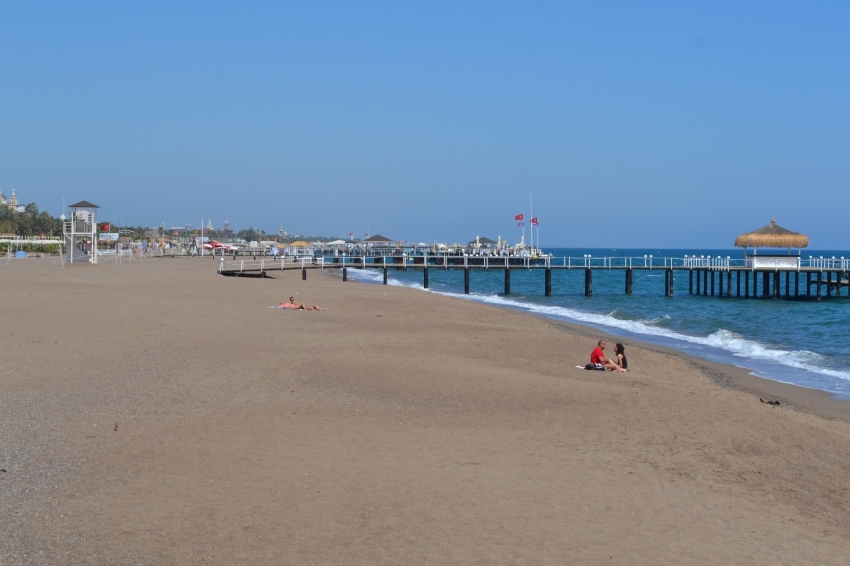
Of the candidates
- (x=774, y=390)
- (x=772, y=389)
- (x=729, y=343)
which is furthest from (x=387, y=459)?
(x=729, y=343)

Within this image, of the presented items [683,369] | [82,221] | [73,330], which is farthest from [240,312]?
[82,221]

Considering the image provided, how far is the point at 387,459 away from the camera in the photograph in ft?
23.8

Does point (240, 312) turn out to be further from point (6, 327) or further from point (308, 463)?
point (308, 463)

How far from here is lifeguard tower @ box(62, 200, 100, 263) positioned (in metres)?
45.1

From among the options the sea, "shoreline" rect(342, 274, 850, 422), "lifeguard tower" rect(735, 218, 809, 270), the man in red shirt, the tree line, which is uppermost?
the tree line

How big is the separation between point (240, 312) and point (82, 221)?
108 ft

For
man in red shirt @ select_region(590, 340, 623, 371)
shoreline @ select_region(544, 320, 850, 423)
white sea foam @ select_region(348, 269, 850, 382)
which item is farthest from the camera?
white sea foam @ select_region(348, 269, 850, 382)

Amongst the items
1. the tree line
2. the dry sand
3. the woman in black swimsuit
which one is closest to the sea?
the woman in black swimsuit

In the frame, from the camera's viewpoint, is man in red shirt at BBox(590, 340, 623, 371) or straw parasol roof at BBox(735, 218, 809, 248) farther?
straw parasol roof at BBox(735, 218, 809, 248)

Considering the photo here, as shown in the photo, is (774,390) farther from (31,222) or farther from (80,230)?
(31,222)

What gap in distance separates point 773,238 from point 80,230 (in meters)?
41.3

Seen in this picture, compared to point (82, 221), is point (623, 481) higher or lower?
lower

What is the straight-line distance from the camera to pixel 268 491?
612 cm

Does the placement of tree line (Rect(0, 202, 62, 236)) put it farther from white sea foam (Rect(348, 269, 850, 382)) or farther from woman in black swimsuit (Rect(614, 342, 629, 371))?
woman in black swimsuit (Rect(614, 342, 629, 371))
